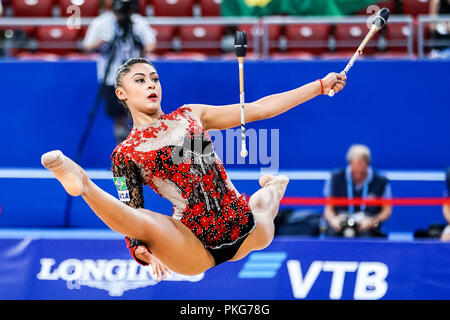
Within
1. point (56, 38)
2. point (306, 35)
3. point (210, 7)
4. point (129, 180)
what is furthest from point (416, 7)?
point (129, 180)

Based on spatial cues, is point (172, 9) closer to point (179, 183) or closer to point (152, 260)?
point (179, 183)

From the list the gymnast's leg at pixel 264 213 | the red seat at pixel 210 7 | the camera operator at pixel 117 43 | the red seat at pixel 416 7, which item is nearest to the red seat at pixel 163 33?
the red seat at pixel 210 7

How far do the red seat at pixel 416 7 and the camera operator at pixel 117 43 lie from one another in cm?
270

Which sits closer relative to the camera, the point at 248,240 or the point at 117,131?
the point at 248,240

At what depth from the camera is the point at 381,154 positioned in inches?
289

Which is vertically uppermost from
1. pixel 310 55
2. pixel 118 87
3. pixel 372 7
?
pixel 372 7

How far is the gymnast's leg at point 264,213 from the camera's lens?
3.73 m

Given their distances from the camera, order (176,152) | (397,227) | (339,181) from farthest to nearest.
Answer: (397,227) → (339,181) → (176,152)

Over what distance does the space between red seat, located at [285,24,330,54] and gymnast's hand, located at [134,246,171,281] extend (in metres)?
4.44

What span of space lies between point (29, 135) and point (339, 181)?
299 cm

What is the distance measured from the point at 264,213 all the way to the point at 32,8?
4946mm

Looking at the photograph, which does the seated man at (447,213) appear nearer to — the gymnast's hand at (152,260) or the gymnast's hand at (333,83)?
the gymnast's hand at (333,83)

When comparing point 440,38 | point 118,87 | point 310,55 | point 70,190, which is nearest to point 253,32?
point 310,55
